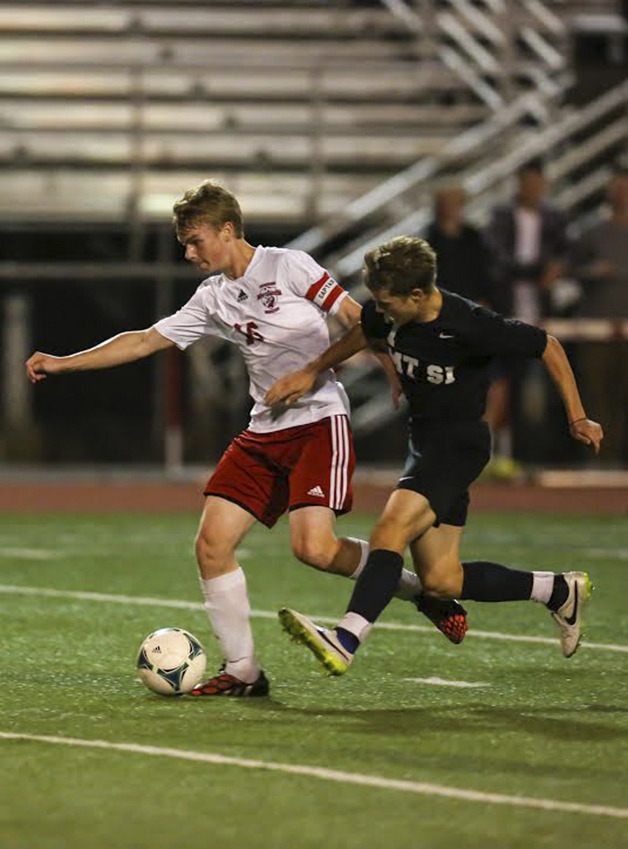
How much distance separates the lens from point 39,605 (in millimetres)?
9023

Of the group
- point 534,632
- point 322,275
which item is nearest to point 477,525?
point 534,632

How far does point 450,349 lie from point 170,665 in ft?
4.58

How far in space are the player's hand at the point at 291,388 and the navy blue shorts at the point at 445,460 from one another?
43cm

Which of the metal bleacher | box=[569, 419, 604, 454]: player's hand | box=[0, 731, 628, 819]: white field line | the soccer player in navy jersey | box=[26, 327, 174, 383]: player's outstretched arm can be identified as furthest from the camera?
the metal bleacher

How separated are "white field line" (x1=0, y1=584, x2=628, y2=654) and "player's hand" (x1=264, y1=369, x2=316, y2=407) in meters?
1.84

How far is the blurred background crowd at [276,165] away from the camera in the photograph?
15898mm

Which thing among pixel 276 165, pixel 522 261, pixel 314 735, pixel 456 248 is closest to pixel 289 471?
pixel 314 735

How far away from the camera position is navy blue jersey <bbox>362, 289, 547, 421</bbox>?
672 cm

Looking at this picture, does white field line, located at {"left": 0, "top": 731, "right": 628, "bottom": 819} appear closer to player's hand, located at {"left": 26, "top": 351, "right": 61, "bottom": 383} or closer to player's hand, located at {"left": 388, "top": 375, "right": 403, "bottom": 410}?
player's hand, located at {"left": 26, "top": 351, "right": 61, "bottom": 383}

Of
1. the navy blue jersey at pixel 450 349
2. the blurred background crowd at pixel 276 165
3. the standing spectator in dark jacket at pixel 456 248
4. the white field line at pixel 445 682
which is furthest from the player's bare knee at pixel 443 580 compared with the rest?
the blurred background crowd at pixel 276 165

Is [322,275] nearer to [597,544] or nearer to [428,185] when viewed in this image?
[597,544]

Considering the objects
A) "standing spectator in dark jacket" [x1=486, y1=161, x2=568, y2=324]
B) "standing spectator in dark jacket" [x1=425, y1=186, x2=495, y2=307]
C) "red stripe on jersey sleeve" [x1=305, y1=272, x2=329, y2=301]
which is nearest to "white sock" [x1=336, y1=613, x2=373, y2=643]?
"red stripe on jersey sleeve" [x1=305, y1=272, x2=329, y2=301]

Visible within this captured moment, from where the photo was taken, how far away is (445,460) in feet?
22.4

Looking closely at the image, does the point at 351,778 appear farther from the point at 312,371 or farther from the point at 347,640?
the point at 312,371
